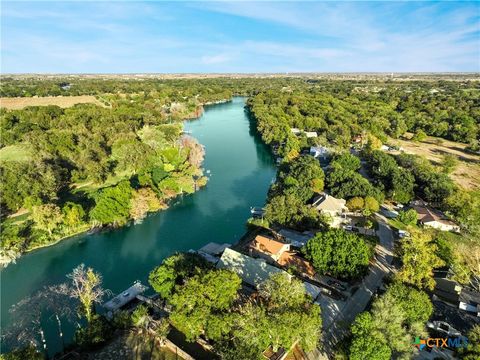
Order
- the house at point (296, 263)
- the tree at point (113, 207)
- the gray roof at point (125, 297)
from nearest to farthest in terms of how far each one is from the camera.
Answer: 1. the gray roof at point (125, 297)
2. the house at point (296, 263)
3. the tree at point (113, 207)

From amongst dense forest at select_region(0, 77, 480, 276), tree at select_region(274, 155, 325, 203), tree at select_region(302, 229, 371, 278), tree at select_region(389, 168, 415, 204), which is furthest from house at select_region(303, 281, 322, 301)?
tree at select_region(389, 168, 415, 204)

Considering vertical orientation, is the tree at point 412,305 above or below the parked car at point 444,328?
above

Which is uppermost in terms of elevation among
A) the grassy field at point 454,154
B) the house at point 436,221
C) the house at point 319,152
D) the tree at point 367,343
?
the tree at point 367,343

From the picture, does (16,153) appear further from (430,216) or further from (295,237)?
(430,216)

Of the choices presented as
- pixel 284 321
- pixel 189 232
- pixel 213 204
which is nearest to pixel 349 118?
pixel 213 204

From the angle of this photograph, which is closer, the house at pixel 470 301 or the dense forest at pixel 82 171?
the house at pixel 470 301

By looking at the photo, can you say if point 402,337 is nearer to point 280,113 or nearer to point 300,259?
point 300,259

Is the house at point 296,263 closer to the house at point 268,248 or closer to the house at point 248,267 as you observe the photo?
the house at point 268,248

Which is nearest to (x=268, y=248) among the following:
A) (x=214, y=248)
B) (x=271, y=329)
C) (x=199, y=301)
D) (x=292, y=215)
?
(x=214, y=248)

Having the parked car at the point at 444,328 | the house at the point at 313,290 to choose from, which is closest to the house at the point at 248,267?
the house at the point at 313,290
